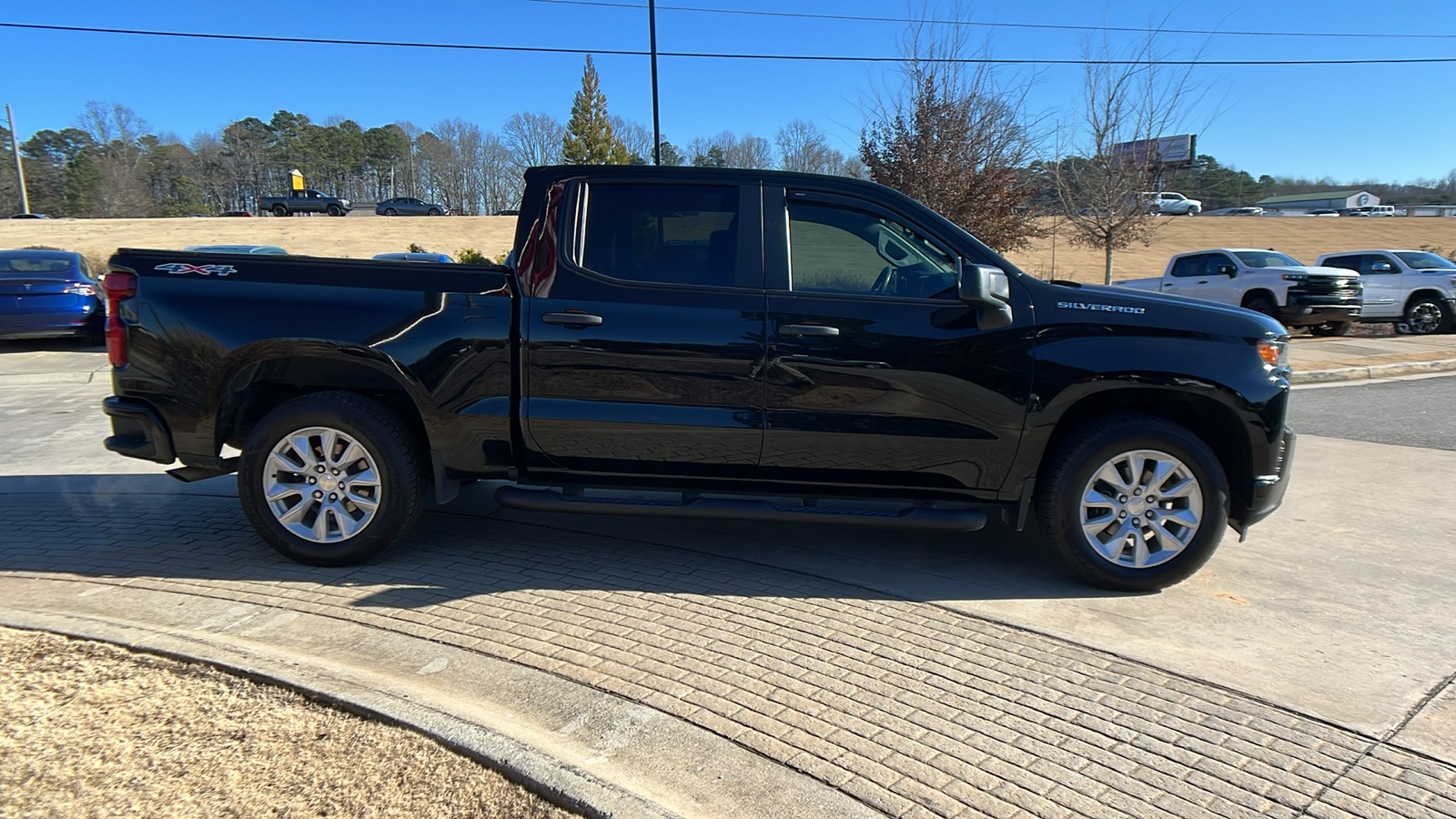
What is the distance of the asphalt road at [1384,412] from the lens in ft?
27.9

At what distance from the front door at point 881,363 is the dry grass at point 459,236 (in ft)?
101

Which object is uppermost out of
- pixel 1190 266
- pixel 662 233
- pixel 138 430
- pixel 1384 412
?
pixel 1190 266

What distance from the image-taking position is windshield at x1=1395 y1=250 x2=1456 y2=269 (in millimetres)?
18266

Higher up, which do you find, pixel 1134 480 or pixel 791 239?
pixel 791 239

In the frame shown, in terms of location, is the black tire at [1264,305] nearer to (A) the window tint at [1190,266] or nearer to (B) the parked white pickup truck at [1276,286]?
(B) the parked white pickup truck at [1276,286]

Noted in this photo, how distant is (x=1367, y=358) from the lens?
13953mm

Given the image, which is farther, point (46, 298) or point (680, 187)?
point (46, 298)

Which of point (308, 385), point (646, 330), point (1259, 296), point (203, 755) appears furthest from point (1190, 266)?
point (203, 755)

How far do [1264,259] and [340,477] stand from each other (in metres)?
18.2

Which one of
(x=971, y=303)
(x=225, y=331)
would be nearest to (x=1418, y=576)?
(x=971, y=303)

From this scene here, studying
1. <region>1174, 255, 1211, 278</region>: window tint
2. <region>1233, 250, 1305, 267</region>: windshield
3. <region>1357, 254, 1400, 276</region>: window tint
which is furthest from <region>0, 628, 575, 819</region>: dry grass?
<region>1357, 254, 1400, 276</region>: window tint

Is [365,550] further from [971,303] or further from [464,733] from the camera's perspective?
[971,303]

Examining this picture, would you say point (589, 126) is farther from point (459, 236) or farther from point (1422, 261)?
point (1422, 261)

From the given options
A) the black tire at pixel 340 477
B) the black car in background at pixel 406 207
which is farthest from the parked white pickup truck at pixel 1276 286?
the black car in background at pixel 406 207
